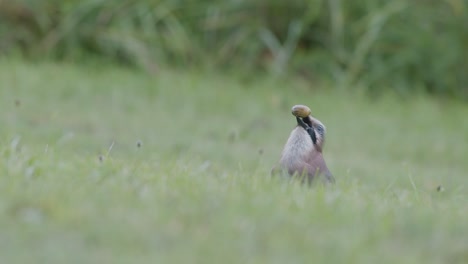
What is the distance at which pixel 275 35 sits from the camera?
12656mm

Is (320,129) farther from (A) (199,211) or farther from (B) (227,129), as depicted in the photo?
(B) (227,129)

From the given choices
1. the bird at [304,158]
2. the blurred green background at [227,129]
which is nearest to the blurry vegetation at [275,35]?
the blurred green background at [227,129]

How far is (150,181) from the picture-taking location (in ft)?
14.8

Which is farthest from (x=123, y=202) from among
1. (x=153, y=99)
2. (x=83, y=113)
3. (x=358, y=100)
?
(x=358, y=100)

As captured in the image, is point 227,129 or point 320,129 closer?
point 320,129

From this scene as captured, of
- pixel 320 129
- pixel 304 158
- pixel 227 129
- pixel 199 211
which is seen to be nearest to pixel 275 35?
pixel 227 129

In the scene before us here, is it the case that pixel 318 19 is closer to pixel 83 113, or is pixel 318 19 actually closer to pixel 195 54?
pixel 195 54

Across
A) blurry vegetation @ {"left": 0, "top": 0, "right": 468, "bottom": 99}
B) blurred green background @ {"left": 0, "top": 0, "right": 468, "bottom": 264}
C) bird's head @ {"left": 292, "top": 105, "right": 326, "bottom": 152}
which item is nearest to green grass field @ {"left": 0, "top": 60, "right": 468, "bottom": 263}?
blurred green background @ {"left": 0, "top": 0, "right": 468, "bottom": 264}

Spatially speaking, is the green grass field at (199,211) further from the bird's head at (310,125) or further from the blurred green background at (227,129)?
the bird's head at (310,125)

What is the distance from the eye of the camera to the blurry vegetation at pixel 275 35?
40.0 ft

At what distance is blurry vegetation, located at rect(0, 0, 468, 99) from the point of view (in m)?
12.2

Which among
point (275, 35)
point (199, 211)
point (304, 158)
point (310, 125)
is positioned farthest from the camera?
point (275, 35)

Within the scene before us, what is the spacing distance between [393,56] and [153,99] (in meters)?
3.21

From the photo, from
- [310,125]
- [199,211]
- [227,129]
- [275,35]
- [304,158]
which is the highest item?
[275,35]
